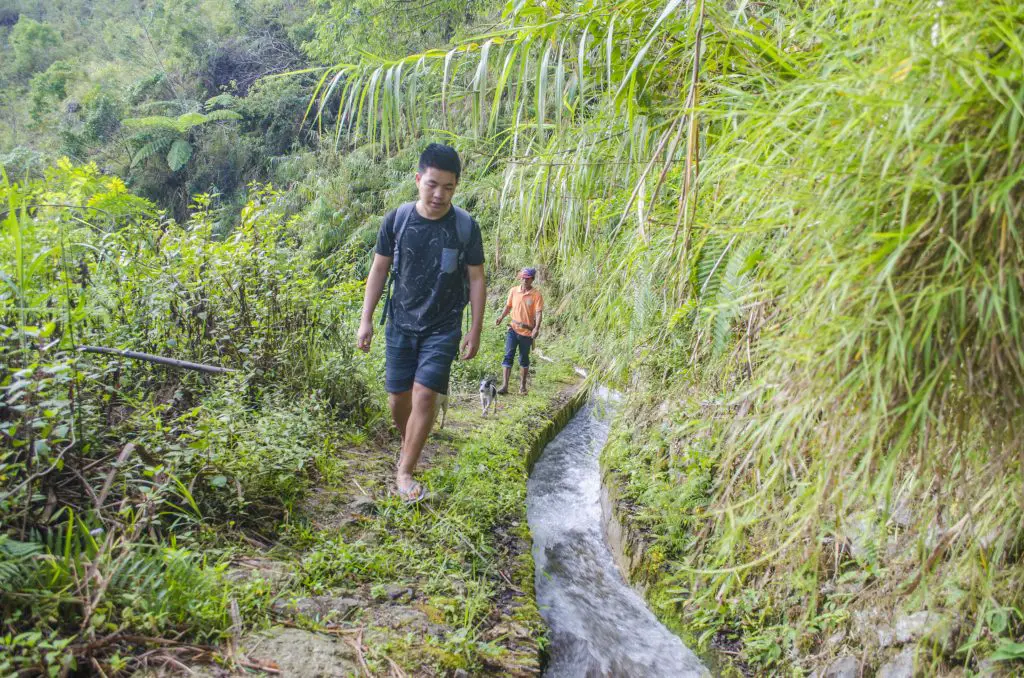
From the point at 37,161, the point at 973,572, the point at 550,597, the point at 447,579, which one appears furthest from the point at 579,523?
the point at 37,161

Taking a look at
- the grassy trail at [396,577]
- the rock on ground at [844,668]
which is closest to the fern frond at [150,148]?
the grassy trail at [396,577]

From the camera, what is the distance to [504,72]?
2096 mm

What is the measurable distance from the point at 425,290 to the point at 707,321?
1.83 meters

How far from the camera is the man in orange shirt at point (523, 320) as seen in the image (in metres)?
7.46

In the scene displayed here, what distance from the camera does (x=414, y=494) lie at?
3309mm

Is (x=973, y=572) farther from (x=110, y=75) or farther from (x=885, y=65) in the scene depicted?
(x=110, y=75)

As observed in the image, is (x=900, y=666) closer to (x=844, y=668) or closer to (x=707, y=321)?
(x=844, y=668)

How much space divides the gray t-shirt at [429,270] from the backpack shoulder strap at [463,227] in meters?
0.02

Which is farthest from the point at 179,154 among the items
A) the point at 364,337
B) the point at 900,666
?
the point at 900,666

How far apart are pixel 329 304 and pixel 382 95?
225 cm

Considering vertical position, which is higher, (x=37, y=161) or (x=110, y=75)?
(x=110, y=75)

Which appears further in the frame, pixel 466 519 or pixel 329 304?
pixel 329 304

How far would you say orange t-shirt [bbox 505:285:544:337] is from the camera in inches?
Answer: 294

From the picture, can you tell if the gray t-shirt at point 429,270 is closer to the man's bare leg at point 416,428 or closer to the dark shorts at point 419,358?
the dark shorts at point 419,358
